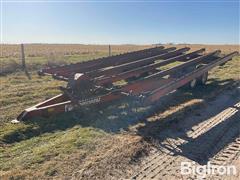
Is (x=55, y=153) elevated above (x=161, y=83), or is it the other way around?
(x=161, y=83)

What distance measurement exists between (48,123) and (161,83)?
10.9 feet

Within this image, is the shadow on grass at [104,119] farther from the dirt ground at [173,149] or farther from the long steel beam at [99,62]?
the long steel beam at [99,62]

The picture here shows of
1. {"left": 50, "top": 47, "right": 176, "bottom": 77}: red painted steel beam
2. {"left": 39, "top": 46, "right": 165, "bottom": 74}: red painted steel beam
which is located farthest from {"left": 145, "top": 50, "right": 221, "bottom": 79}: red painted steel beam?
{"left": 39, "top": 46, "right": 165, "bottom": 74}: red painted steel beam

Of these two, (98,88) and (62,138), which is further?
(98,88)

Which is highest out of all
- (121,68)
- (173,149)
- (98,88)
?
(121,68)

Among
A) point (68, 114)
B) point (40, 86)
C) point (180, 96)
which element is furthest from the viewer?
point (40, 86)

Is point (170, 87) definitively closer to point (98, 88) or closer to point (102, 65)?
point (98, 88)

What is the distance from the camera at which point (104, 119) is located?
7.67 m

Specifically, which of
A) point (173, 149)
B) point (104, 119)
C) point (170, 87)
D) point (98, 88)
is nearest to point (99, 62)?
point (98, 88)

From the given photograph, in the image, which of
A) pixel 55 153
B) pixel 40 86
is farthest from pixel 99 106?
pixel 40 86

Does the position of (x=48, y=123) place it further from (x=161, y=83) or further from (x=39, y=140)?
(x=161, y=83)

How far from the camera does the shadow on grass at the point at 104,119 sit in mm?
6842

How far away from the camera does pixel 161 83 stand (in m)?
8.96

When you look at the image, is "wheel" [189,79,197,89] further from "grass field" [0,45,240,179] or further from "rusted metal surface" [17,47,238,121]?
"grass field" [0,45,240,179]
